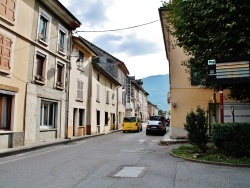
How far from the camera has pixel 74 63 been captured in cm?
2208

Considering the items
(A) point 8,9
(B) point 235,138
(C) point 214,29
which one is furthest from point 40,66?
(B) point 235,138

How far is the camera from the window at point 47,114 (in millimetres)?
17562

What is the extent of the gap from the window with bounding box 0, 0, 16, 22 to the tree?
8.26 meters

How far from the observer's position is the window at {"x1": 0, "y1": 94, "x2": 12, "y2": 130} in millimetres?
13659

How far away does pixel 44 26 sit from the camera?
1772 centimetres

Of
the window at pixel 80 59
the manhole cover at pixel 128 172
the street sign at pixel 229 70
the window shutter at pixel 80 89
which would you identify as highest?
the window at pixel 80 59

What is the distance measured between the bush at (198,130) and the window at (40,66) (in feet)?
32.0

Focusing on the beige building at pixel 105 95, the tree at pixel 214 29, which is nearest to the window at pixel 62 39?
the beige building at pixel 105 95

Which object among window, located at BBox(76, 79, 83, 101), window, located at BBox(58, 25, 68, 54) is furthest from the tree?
window, located at BBox(76, 79, 83, 101)

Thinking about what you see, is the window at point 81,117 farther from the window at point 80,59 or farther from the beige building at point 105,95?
the window at point 80,59

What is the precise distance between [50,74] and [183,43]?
9.83 metres

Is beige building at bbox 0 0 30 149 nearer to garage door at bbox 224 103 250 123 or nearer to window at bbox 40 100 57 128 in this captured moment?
window at bbox 40 100 57 128

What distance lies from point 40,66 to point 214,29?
11.3m

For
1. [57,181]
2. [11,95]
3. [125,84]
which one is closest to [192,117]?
[57,181]
